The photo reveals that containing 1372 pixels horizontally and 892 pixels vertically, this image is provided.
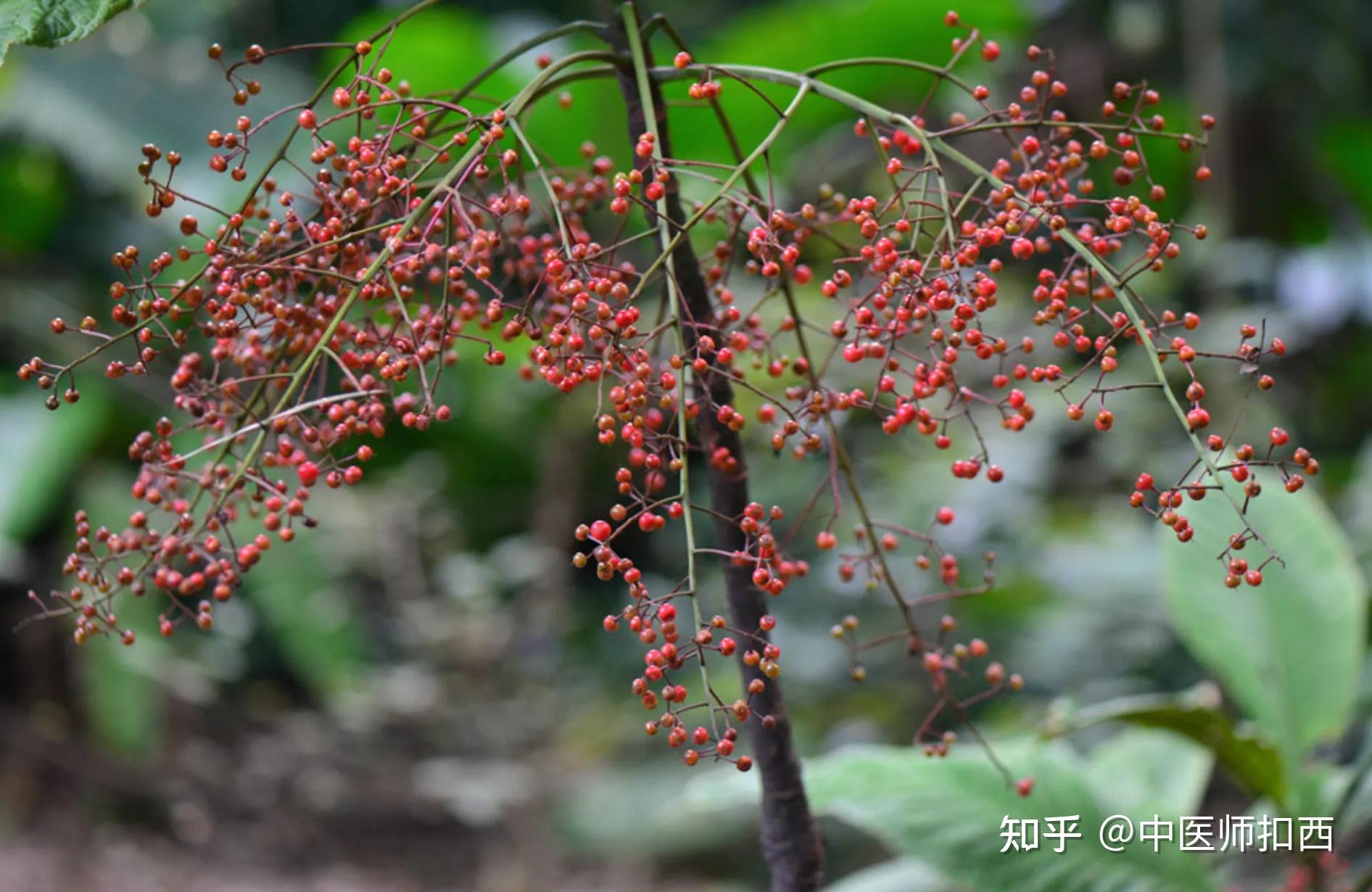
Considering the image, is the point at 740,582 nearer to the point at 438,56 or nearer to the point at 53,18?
the point at 53,18

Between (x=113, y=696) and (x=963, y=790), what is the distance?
302cm

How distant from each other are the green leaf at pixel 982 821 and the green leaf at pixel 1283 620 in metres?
0.29

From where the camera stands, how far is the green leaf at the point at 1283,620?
5.22ft

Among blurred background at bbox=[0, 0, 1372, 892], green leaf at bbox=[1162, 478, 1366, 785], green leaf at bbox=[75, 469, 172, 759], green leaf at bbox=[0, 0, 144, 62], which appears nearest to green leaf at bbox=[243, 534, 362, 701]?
blurred background at bbox=[0, 0, 1372, 892]

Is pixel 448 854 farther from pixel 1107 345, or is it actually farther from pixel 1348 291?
pixel 1348 291

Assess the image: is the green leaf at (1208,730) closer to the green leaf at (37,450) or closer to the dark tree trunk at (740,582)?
the dark tree trunk at (740,582)

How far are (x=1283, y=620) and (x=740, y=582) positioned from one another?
1.00 meters

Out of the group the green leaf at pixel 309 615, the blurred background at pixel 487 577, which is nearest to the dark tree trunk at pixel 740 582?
the blurred background at pixel 487 577

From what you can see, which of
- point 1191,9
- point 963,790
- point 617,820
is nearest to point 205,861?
point 617,820

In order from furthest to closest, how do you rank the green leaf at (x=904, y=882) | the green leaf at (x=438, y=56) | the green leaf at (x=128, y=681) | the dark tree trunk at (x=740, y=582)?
the green leaf at (x=128, y=681), the green leaf at (x=438, y=56), the green leaf at (x=904, y=882), the dark tree trunk at (x=740, y=582)

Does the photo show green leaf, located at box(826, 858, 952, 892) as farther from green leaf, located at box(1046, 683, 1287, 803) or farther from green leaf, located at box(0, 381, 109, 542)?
green leaf, located at box(0, 381, 109, 542)

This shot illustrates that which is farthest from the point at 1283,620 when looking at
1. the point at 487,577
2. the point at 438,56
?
the point at 438,56

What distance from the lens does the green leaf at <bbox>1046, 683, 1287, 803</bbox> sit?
4.54ft

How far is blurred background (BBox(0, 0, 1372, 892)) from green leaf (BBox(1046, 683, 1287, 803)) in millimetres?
1096
